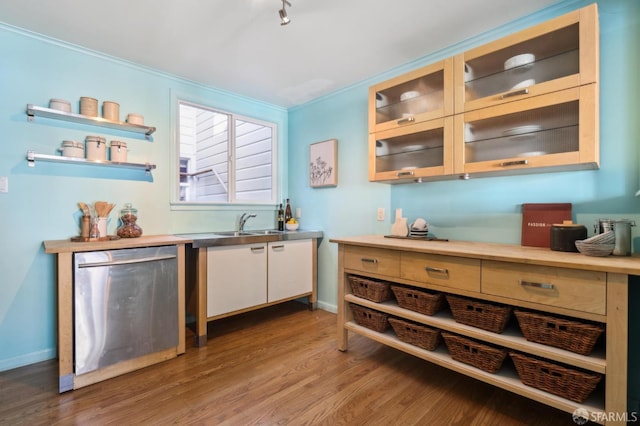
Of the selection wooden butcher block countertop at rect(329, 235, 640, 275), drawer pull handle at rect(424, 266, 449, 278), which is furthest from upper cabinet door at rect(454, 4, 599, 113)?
drawer pull handle at rect(424, 266, 449, 278)

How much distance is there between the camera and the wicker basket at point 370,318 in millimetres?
2201

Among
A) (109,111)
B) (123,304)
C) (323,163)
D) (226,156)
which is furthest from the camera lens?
(226,156)

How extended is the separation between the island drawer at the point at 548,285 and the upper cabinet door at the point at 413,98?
1.07 m

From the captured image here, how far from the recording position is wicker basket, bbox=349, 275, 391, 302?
2191 millimetres

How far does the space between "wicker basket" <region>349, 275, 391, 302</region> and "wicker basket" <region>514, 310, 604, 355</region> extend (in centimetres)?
83

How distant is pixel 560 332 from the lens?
144 centimetres

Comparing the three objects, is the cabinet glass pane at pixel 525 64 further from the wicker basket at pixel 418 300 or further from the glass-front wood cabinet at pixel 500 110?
the wicker basket at pixel 418 300

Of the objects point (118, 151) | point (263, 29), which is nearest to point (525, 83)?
point (263, 29)

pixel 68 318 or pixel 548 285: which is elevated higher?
pixel 548 285

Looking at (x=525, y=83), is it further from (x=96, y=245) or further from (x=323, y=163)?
(x=96, y=245)

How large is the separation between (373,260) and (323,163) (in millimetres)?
1500

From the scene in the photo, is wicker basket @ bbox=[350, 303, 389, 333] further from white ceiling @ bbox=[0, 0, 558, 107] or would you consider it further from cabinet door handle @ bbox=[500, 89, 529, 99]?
white ceiling @ bbox=[0, 0, 558, 107]

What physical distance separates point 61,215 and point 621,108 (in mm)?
3752

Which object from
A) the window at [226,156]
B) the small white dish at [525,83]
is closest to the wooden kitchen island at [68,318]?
the window at [226,156]
